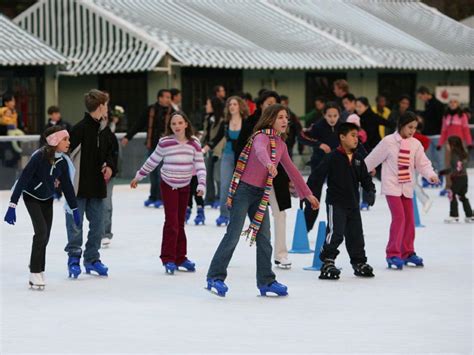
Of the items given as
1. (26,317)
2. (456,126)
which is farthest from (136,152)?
(26,317)

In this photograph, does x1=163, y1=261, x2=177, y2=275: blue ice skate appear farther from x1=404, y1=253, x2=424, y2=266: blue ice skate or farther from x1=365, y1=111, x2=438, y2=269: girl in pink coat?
x1=404, y1=253, x2=424, y2=266: blue ice skate

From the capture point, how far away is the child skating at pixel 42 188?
11.0 metres

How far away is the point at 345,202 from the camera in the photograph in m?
11.9

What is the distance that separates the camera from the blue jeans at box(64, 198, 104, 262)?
11.8m

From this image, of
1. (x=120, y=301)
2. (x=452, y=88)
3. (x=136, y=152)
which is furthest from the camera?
(x=452, y=88)

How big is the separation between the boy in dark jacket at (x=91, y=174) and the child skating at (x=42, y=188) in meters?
0.69

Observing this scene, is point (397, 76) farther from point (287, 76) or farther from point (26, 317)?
point (26, 317)

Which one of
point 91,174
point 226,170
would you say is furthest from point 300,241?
point 91,174

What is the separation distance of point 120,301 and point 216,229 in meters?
6.01

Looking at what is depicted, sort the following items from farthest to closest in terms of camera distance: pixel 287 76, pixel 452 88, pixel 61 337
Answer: pixel 452 88
pixel 287 76
pixel 61 337

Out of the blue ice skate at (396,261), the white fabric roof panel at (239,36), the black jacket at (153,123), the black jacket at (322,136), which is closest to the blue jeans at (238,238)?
the blue ice skate at (396,261)

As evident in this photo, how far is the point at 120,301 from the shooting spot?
10484mm

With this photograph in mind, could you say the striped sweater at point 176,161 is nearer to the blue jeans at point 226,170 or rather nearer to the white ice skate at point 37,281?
the white ice skate at point 37,281

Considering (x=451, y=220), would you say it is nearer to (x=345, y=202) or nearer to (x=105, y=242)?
(x=105, y=242)
